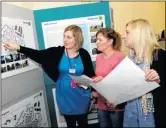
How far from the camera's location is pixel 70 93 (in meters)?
1.72

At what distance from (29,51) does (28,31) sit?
0.98 ft

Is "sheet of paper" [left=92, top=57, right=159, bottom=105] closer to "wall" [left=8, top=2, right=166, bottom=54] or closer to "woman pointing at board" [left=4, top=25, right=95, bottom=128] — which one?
"woman pointing at board" [left=4, top=25, right=95, bottom=128]

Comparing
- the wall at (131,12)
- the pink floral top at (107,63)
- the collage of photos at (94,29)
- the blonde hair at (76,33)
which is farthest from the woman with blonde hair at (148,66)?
the wall at (131,12)

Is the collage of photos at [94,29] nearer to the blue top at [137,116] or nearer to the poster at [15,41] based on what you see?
the poster at [15,41]

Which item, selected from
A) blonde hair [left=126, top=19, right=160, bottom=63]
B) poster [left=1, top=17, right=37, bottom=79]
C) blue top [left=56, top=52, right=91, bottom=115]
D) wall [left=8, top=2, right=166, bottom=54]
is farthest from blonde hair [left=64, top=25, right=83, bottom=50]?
wall [left=8, top=2, right=166, bottom=54]

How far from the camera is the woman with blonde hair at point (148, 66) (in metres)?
1.17

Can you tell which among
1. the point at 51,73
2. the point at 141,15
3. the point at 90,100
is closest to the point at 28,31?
the point at 51,73

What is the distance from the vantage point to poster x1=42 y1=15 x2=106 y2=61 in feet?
6.86

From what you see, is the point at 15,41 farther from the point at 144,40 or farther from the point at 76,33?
the point at 144,40

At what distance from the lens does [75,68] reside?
5.49 ft

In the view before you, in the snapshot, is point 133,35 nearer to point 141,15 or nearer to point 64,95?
point 64,95

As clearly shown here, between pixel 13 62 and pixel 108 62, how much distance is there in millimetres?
721

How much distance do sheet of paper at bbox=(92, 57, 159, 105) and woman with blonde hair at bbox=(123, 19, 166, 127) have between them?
4cm

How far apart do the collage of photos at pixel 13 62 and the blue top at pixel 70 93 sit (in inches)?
12.8
